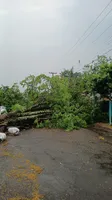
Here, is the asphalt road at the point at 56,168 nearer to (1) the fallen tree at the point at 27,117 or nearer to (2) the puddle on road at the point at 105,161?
(2) the puddle on road at the point at 105,161

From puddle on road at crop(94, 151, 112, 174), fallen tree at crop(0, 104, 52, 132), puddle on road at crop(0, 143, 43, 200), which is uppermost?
fallen tree at crop(0, 104, 52, 132)

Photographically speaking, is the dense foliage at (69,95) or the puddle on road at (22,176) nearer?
the puddle on road at (22,176)

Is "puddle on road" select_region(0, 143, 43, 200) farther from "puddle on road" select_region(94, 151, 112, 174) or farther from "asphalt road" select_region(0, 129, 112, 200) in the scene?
"puddle on road" select_region(94, 151, 112, 174)

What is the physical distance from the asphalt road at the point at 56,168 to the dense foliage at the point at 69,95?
2.00 metres

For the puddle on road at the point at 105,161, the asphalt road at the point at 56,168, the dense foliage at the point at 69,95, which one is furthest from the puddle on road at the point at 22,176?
the dense foliage at the point at 69,95

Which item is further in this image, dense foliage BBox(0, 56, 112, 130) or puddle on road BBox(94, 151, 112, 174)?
dense foliage BBox(0, 56, 112, 130)

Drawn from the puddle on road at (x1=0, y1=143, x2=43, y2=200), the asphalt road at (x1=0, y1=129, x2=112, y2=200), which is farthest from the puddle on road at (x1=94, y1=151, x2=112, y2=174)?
the puddle on road at (x1=0, y1=143, x2=43, y2=200)

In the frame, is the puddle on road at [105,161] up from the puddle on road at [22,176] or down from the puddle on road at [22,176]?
down

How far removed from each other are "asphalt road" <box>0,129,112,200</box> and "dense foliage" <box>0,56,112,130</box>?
2000 mm

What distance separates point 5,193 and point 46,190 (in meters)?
0.71

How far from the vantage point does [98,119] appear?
1115 centimetres

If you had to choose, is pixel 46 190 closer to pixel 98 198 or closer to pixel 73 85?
pixel 98 198

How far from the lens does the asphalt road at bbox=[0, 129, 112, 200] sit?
3.48 m

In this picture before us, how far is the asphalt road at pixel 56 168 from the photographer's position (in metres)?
3.48
